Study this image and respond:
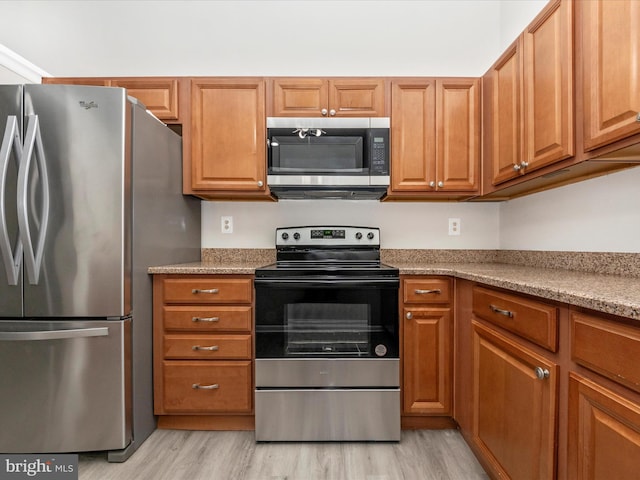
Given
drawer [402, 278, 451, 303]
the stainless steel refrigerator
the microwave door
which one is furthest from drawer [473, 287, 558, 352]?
the stainless steel refrigerator

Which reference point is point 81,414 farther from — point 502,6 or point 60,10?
point 502,6

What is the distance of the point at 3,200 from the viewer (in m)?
1.49

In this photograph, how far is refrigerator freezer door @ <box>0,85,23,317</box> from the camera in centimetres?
148

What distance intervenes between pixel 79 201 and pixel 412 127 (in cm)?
187

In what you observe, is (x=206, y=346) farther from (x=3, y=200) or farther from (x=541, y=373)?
(x=541, y=373)

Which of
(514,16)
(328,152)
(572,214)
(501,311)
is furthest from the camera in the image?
(514,16)

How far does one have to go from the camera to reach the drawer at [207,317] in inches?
72.6

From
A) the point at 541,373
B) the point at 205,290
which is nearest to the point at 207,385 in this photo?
the point at 205,290

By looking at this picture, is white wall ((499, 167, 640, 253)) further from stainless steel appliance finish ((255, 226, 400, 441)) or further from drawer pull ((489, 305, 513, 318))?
stainless steel appliance finish ((255, 226, 400, 441))

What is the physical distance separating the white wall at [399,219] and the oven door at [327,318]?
71cm

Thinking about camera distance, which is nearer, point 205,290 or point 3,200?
point 3,200

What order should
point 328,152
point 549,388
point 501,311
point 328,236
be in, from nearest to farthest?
point 549,388
point 501,311
point 328,152
point 328,236

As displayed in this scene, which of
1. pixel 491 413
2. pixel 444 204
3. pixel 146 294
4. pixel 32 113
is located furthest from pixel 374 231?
pixel 32 113

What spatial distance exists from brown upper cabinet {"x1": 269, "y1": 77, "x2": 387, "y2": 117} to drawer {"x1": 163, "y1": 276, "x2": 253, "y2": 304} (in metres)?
1.08
